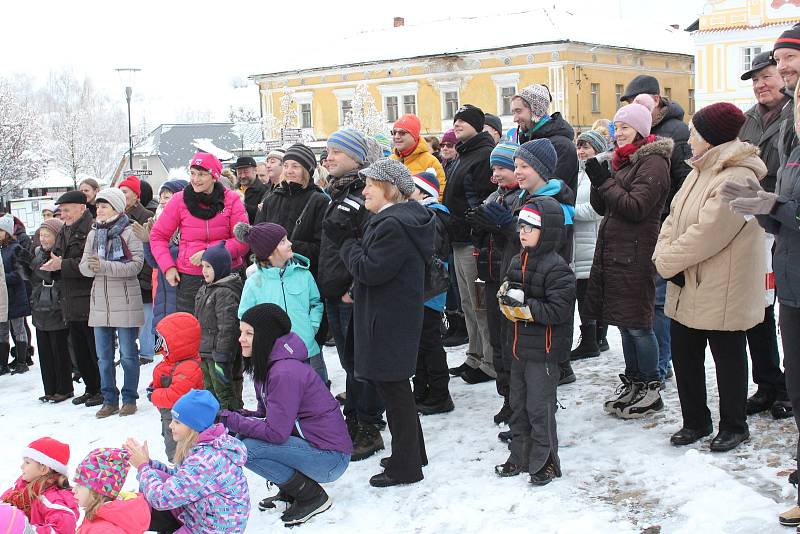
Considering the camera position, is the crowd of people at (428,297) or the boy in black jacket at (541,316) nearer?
the crowd of people at (428,297)

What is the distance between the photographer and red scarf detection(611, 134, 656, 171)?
18.4 feet

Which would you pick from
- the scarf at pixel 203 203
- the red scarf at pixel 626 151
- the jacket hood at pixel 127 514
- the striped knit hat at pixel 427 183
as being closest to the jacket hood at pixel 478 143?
the striped knit hat at pixel 427 183

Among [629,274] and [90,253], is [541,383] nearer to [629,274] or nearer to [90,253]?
[629,274]

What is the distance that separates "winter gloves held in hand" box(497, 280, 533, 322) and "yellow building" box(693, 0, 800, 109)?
33958 mm

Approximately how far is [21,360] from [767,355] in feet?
25.9

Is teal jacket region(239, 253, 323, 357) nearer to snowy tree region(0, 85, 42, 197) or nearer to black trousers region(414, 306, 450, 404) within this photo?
black trousers region(414, 306, 450, 404)

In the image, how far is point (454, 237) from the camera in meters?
6.72

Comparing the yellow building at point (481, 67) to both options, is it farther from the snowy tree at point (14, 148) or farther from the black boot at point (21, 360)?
the black boot at point (21, 360)

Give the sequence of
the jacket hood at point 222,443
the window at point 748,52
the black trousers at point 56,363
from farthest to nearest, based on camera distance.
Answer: the window at point 748,52 → the black trousers at point 56,363 → the jacket hood at point 222,443

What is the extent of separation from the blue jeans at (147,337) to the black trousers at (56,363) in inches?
44.6

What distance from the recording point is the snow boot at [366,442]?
18.1 ft

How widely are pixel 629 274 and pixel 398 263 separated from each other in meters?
1.70

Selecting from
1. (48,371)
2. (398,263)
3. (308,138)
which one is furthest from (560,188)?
(308,138)

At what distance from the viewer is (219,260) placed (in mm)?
6145
